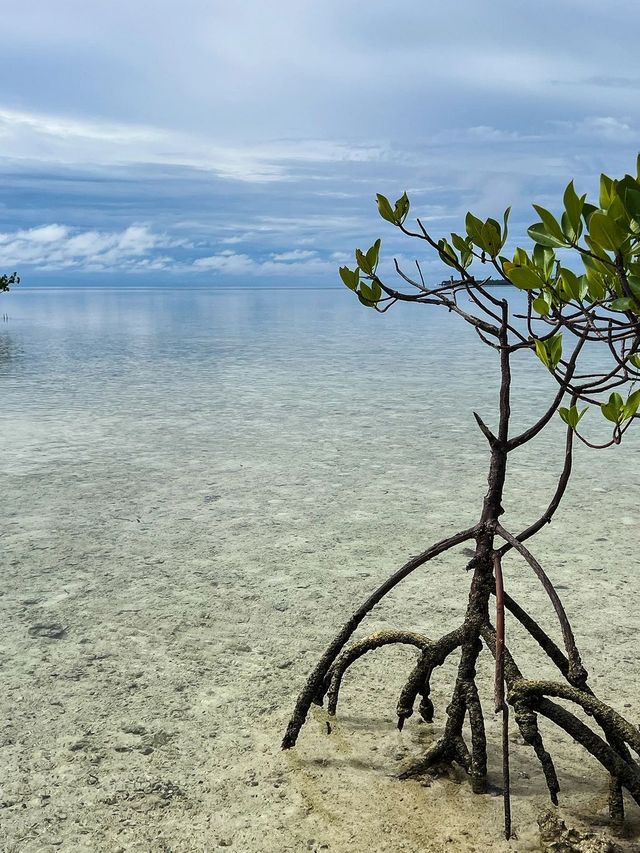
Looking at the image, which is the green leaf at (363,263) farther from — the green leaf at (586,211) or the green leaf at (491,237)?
the green leaf at (586,211)

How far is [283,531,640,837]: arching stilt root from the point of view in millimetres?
1781

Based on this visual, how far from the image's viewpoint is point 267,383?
416 inches

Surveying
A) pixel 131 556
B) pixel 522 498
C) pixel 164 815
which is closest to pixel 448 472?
pixel 522 498

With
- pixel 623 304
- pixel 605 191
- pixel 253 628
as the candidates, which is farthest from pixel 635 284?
pixel 253 628

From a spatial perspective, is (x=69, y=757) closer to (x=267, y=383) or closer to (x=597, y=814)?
(x=597, y=814)

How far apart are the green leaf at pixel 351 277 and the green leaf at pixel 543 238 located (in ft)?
2.16

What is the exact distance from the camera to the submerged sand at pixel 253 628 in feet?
6.77

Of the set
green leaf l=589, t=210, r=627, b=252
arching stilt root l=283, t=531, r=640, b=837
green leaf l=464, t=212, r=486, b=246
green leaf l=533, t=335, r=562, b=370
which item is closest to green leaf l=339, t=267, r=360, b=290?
green leaf l=464, t=212, r=486, b=246

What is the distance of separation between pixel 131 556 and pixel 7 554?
1.94 feet

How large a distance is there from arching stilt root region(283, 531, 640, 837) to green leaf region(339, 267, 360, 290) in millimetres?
638

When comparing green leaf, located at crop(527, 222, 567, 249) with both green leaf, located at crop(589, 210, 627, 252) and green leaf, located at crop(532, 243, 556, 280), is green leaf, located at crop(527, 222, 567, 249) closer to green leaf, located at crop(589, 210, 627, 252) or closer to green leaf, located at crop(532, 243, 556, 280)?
green leaf, located at crop(589, 210, 627, 252)

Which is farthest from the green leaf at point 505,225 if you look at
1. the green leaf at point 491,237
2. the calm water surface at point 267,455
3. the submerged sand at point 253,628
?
the calm water surface at point 267,455

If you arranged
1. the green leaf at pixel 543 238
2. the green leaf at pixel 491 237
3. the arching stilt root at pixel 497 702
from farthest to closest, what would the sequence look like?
the arching stilt root at pixel 497 702
the green leaf at pixel 491 237
the green leaf at pixel 543 238

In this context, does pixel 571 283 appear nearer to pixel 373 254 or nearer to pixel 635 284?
pixel 635 284
